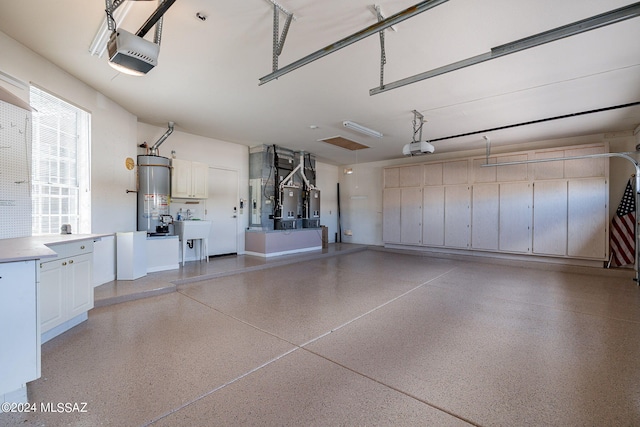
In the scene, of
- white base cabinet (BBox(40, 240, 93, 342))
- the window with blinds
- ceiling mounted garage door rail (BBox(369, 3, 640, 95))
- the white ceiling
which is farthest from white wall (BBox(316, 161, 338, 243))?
ceiling mounted garage door rail (BBox(369, 3, 640, 95))

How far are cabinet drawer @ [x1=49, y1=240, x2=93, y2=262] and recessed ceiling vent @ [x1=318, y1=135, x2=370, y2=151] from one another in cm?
506

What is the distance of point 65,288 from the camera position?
275 centimetres

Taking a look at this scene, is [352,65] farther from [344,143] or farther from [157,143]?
[157,143]

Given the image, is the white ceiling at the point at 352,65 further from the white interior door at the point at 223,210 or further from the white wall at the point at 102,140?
the white interior door at the point at 223,210

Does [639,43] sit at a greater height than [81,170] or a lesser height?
greater

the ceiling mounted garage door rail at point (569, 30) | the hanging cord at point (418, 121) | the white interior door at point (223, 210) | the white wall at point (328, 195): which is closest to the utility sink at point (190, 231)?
the white interior door at point (223, 210)

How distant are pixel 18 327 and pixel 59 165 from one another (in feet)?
9.35

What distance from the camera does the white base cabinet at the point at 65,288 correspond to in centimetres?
253

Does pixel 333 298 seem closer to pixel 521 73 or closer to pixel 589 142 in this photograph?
pixel 521 73

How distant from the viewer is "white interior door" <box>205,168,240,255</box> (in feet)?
22.2

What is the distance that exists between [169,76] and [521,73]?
456cm

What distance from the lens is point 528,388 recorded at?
1.97 m

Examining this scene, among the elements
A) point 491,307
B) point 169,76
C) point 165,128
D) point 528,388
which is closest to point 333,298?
point 491,307

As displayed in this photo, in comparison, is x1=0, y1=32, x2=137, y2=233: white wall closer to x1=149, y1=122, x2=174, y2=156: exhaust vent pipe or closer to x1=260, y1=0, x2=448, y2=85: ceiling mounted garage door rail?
x1=149, y1=122, x2=174, y2=156: exhaust vent pipe
